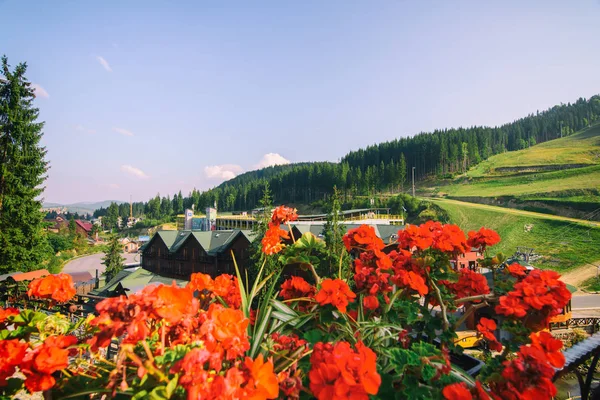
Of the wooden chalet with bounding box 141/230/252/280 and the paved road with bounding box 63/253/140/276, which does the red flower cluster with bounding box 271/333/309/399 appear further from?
the paved road with bounding box 63/253/140/276

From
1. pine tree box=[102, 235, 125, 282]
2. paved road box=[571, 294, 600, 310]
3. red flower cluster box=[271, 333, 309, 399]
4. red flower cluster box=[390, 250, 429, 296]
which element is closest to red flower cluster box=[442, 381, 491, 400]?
red flower cluster box=[271, 333, 309, 399]

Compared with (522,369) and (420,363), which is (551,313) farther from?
(420,363)

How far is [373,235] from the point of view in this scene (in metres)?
2.23

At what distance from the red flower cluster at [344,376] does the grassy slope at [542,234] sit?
3093cm

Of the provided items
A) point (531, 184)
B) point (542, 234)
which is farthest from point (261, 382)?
point (531, 184)

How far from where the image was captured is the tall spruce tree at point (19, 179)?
1327cm

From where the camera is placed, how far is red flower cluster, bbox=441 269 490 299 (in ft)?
6.41

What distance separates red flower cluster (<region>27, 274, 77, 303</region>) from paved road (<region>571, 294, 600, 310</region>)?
23426 millimetres

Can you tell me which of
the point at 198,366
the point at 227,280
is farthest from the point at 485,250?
the point at 198,366

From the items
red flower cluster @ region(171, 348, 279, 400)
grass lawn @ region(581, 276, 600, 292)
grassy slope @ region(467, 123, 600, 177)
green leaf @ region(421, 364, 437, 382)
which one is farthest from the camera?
grassy slope @ region(467, 123, 600, 177)

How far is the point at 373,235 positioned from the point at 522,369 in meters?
1.26

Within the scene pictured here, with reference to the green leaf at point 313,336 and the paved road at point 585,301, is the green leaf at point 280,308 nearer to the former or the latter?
the green leaf at point 313,336

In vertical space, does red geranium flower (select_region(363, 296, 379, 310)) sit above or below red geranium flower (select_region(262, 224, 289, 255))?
below

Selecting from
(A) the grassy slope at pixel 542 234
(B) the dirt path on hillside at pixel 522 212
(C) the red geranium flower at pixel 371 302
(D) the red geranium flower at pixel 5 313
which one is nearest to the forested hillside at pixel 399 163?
(B) the dirt path on hillside at pixel 522 212
